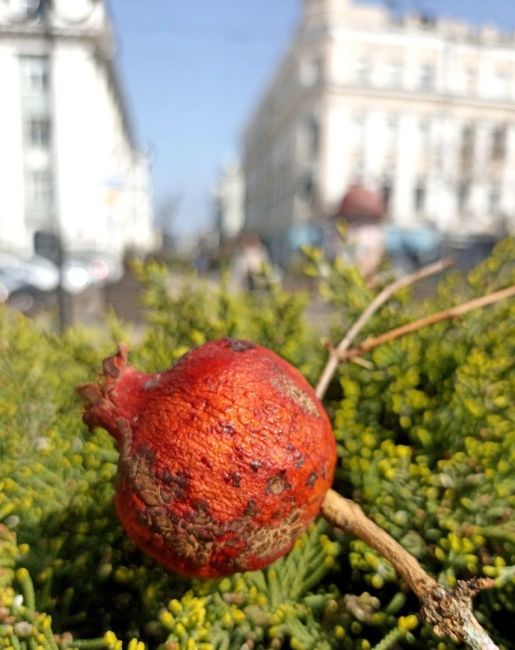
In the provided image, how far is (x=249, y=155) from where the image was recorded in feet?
228

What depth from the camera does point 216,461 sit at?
1.06m

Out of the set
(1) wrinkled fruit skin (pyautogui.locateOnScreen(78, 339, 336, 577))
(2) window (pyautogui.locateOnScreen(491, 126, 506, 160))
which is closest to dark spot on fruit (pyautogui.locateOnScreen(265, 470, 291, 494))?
(1) wrinkled fruit skin (pyautogui.locateOnScreen(78, 339, 336, 577))

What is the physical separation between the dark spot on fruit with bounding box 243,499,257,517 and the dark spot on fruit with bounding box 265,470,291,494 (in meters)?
0.03

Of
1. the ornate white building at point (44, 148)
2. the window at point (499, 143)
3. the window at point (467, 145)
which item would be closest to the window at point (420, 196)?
the window at point (467, 145)

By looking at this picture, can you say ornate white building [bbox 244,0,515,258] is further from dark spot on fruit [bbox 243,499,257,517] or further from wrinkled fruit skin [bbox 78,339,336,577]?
dark spot on fruit [bbox 243,499,257,517]

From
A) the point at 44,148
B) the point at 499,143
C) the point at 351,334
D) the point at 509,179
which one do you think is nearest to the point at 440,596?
the point at 351,334

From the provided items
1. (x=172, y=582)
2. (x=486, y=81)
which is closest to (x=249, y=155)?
(x=486, y=81)

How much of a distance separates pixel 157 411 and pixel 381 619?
1.92 ft

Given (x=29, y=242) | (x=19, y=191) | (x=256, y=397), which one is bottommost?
(x=29, y=242)

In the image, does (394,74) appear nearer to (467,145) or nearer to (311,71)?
(311,71)

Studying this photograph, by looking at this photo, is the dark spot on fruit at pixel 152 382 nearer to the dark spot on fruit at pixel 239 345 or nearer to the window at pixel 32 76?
the dark spot on fruit at pixel 239 345

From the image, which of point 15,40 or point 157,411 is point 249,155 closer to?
point 15,40

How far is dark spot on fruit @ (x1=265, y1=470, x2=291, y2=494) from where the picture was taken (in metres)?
1.08

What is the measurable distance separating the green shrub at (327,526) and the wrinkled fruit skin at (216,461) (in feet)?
0.57
